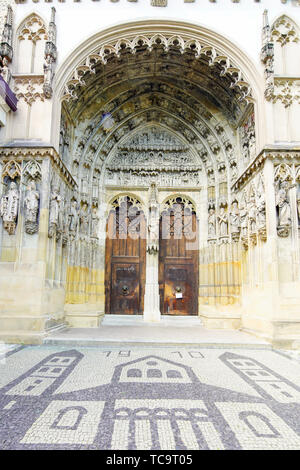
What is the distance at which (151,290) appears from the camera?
30.6ft

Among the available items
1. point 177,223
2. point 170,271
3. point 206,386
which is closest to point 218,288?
point 170,271

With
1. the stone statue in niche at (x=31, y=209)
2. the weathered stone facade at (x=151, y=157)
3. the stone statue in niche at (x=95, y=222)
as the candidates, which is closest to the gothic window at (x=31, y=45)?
the weathered stone facade at (x=151, y=157)

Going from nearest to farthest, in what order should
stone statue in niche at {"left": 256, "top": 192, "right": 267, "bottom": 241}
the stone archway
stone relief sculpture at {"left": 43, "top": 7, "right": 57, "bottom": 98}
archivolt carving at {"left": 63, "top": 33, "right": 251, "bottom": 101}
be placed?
stone statue in niche at {"left": 256, "top": 192, "right": 267, "bottom": 241}, stone relief sculpture at {"left": 43, "top": 7, "right": 57, "bottom": 98}, archivolt carving at {"left": 63, "top": 33, "right": 251, "bottom": 101}, the stone archway

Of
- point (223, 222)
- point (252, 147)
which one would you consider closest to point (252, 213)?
point (223, 222)

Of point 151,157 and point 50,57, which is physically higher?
point 50,57

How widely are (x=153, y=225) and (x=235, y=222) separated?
2639 mm

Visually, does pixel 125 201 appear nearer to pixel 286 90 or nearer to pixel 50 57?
pixel 50 57

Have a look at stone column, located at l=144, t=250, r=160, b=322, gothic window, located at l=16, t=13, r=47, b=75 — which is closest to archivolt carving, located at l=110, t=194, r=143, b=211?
stone column, located at l=144, t=250, r=160, b=322

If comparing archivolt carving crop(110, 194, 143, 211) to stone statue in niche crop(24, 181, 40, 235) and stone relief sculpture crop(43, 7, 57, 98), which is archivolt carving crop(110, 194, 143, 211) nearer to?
stone statue in niche crop(24, 181, 40, 235)

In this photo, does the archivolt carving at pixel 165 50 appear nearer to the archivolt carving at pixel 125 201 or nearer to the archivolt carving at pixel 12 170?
the archivolt carving at pixel 12 170

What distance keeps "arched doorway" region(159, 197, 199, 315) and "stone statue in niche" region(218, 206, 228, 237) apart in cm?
104

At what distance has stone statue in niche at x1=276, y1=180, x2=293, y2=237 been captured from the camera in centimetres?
679
